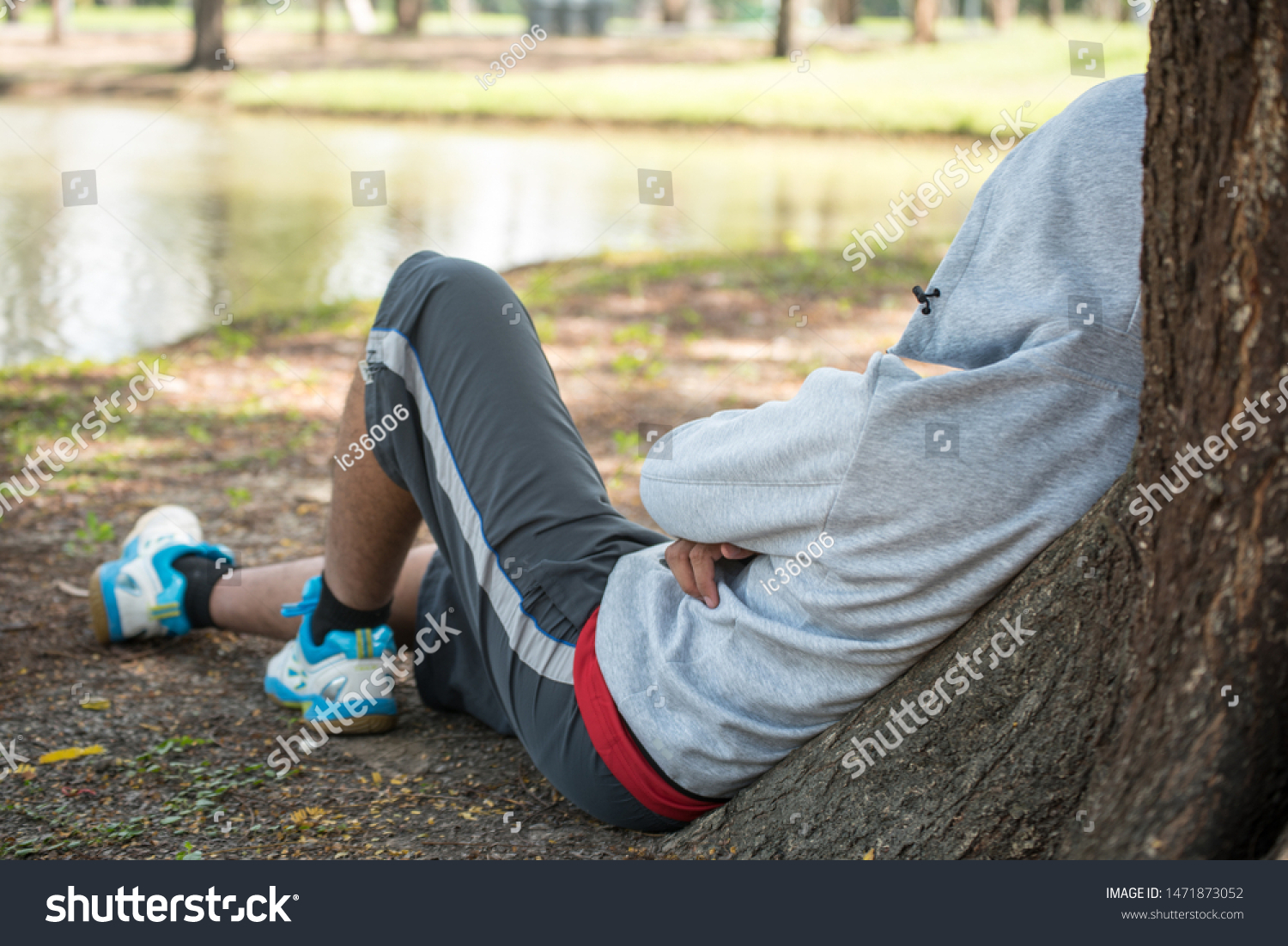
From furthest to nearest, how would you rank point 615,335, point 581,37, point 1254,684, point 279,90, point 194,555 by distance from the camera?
point 581,37 < point 279,90 < point 615,335 < point 194,555 < point 1254,684

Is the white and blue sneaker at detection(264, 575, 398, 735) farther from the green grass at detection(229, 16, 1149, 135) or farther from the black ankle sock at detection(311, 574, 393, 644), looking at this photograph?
the green grass at detection(229, 16, 1149, 135)

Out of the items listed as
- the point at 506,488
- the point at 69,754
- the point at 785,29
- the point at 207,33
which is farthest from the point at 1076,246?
the point at 785,29

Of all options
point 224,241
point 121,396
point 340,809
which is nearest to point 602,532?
point 340,809

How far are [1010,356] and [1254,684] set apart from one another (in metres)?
0.41

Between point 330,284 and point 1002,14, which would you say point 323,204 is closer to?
point 330,284

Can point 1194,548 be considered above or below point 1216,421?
below

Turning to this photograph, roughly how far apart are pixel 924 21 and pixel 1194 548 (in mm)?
22799

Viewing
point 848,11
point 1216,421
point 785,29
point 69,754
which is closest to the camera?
point 1216,421

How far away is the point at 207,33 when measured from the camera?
59.7 feet

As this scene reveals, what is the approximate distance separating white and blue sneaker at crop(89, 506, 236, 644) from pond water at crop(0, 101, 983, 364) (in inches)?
70.8

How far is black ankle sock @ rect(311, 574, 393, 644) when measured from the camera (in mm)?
2154

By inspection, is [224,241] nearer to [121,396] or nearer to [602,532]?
[121,396]

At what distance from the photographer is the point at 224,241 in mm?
7203

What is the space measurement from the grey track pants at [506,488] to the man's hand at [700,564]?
17 centimetres
